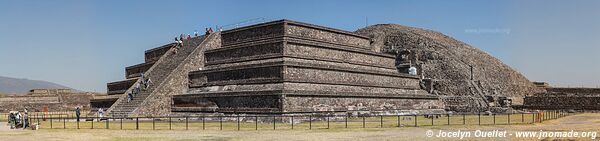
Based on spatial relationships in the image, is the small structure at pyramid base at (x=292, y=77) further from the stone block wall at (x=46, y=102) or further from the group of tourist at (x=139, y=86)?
the stone block wall at (x=46, y=102)

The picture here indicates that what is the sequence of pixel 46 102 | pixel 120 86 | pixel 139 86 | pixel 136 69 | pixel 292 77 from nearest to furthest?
pixel 292 77
pixel 139 86
pixel 120 86
pixel 136 69
pixel 46 102

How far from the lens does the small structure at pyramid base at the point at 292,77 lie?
32.2m

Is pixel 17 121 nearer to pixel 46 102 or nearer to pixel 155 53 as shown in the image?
pixel 155 53

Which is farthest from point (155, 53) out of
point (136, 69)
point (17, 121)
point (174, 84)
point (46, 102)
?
point (46, 102)

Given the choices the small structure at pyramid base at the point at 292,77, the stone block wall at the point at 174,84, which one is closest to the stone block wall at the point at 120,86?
the stone block wall at the point at 174,84

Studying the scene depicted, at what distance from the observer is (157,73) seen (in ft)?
131

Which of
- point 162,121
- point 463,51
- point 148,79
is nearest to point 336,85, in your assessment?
point 162,121

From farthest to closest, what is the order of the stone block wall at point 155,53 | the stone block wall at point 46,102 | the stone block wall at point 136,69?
the stone block wall at point 46,102 → the stone block wall at point 155,53 → the stone block wall at point 136,69

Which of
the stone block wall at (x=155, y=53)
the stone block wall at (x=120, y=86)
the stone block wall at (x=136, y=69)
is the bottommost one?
the stone block wall at (x=120, y=86)

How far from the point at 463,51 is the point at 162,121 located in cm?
3703

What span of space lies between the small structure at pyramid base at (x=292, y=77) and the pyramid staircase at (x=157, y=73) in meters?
1.86

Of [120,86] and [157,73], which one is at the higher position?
[157,73]

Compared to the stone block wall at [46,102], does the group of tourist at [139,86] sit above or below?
above

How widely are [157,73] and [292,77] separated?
463 inches
